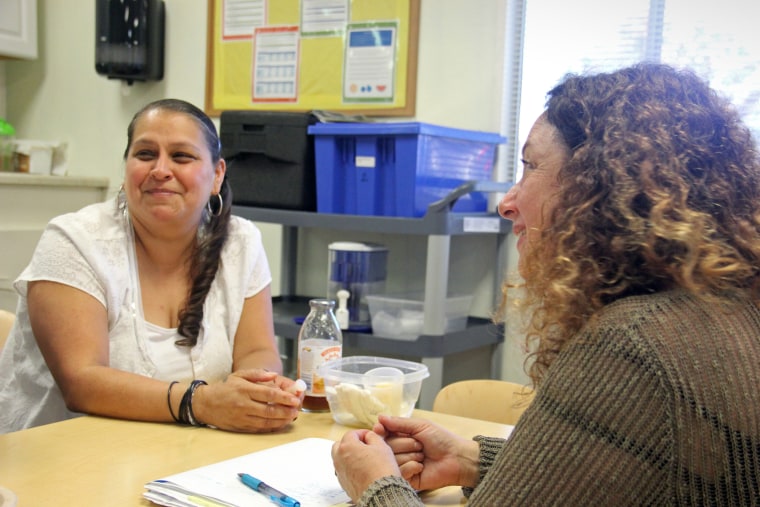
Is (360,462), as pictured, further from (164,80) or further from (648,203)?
(164,80)

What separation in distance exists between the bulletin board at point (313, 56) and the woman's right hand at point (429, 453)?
1895 mm

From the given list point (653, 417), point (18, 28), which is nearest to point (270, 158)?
point (18, 28)

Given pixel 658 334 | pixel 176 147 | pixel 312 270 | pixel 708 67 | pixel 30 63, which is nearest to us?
pixel 658 334

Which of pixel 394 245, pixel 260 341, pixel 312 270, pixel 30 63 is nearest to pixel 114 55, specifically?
pixel 30 63

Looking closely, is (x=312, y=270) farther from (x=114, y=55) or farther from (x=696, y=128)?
(x=696, y=128)

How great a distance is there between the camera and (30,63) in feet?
12.8

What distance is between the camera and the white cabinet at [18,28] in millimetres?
3584

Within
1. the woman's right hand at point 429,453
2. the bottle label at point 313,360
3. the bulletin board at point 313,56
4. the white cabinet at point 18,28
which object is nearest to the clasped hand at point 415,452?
the woman's right hand at point 429,453

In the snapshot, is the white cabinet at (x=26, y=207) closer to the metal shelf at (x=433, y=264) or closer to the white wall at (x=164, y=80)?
the white wall at (x=164, y=80)

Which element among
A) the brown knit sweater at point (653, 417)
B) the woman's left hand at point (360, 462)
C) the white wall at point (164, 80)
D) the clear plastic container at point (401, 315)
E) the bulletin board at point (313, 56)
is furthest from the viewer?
the bulletin board at point (313, 56)

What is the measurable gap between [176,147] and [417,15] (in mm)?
1408

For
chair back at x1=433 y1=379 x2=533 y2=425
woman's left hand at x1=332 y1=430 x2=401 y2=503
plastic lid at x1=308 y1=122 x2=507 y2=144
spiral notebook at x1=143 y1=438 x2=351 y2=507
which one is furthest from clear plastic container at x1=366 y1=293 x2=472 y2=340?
woman's left hand at x1=332 y1=430 x2=401 y2=503

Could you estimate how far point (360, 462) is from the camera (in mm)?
1077

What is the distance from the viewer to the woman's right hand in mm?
1205
